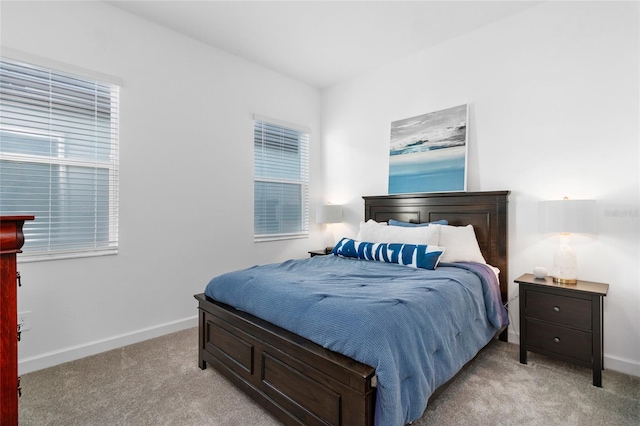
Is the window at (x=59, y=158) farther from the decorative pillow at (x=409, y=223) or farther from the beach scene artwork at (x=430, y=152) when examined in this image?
the beach scene artwork at (x=430, y=152)

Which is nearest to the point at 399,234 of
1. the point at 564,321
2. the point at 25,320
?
the point at 564,321

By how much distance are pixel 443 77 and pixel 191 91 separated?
8.30 feet

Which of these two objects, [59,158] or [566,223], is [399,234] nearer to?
[566,223]

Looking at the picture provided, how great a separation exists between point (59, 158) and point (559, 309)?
3807 millimetres

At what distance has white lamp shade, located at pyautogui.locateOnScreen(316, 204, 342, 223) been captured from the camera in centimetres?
398

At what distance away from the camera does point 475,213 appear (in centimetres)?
295

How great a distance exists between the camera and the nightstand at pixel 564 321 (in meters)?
2.08

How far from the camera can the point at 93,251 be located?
2592 mm

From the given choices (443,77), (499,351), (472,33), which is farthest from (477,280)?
(472,33)

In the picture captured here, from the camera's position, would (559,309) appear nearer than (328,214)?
Yes

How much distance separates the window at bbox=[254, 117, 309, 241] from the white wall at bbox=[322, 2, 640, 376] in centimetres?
148

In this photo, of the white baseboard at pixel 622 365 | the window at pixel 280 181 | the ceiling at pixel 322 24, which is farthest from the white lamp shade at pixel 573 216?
the window at pixel 280 181

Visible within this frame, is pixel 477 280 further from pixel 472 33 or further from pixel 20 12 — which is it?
pixel 20 12

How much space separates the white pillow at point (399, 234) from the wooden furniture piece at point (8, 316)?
8.14 ft
